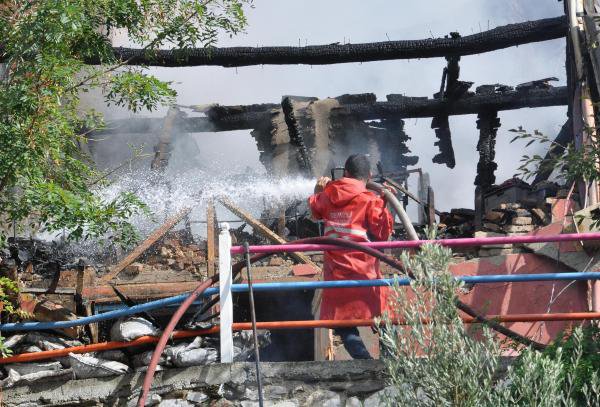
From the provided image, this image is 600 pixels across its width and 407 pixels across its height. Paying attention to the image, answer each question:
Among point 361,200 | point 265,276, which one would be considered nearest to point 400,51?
point 265,276

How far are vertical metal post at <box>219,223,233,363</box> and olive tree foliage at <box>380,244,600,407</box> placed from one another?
1683 mm

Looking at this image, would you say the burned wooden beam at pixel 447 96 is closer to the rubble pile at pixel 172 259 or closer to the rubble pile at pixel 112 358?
the rubble pile at pixel 172 259

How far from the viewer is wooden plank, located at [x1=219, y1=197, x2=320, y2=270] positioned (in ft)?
34.1

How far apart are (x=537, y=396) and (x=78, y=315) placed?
15.2 feet

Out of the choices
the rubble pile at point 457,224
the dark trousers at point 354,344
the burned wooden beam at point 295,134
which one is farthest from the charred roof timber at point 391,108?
the dark trousers at point 354,344

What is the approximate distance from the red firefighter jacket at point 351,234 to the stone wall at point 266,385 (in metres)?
0.81

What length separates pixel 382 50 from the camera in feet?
64.2

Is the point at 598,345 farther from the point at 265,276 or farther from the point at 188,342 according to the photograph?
the point at 265,276

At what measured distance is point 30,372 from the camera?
670cm

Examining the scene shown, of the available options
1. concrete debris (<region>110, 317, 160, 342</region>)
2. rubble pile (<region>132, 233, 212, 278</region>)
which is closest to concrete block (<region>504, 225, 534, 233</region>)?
rubble pile (<region>132, 233, 212, 278</region>)

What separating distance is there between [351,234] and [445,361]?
2.70m

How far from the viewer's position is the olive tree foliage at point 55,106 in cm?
714

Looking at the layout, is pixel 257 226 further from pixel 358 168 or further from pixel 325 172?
pixel 325 172

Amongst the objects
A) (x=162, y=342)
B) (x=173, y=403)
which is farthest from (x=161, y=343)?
(x=173, y=403)
